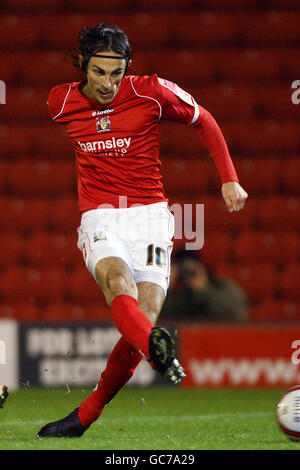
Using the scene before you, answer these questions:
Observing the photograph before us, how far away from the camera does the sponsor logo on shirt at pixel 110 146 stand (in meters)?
3.97

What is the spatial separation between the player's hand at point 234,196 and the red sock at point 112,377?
72 cm

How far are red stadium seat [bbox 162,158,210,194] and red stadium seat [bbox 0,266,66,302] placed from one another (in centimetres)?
146

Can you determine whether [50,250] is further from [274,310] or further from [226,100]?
[226,100]

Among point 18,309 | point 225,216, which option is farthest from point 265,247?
point 18,309

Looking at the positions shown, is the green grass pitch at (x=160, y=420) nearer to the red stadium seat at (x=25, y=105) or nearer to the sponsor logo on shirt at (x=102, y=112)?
the sponsor logo on shirt at (x=102, y=112)

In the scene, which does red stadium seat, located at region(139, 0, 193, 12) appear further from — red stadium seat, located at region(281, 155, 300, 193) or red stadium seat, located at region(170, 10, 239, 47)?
red stadium seat, located at region(281, 155, 300, 193)

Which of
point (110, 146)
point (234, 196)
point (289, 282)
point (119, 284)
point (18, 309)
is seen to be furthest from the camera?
point (289, 282)

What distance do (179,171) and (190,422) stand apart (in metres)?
4.66

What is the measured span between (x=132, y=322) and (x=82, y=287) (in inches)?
206

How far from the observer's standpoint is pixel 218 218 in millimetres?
8977

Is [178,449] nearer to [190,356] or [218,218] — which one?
[190,356]

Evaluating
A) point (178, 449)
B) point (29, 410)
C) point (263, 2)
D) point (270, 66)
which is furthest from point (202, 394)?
point (263, 2)

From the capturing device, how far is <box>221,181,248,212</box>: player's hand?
3.75 metres

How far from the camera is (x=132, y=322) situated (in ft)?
11.3
